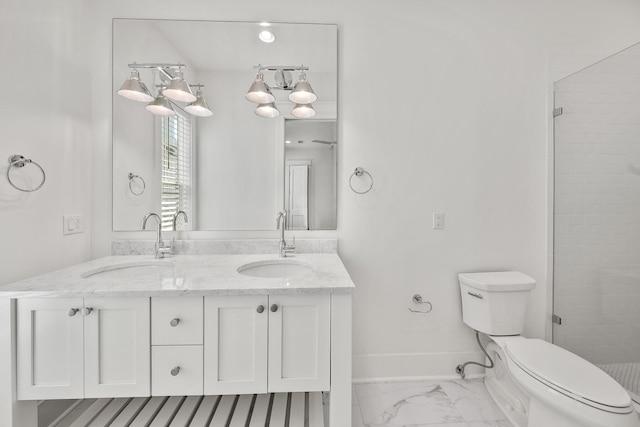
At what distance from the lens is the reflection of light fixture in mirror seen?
5.30 ft

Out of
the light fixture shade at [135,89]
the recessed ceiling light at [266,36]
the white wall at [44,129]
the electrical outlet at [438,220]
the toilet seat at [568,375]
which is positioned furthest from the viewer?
the electrical outlet at [438,220]

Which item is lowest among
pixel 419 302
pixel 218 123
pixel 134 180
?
pixel 419 302

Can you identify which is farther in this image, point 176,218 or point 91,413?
point 176,218

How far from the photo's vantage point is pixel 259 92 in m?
1.58

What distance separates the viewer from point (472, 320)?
171 centimetres

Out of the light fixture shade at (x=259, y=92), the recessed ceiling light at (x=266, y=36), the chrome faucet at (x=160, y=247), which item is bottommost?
the chrome faucet at (x=160, y=247)

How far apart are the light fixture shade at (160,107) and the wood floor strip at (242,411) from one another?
160 cm

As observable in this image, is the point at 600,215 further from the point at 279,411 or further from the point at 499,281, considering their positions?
the point at 279,411

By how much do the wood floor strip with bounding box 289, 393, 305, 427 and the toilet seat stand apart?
1028 millimetres

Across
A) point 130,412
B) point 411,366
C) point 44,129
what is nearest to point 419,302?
point 411,366

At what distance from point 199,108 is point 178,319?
1178mm

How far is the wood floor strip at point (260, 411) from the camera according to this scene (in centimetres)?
127

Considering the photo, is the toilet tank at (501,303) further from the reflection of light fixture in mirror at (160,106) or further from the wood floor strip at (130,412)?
the reflection of light fixture in mirror at (160,106)

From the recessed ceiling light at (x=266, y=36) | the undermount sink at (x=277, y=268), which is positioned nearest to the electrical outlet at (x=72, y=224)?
the undermount sink at (x=277, y=268)
